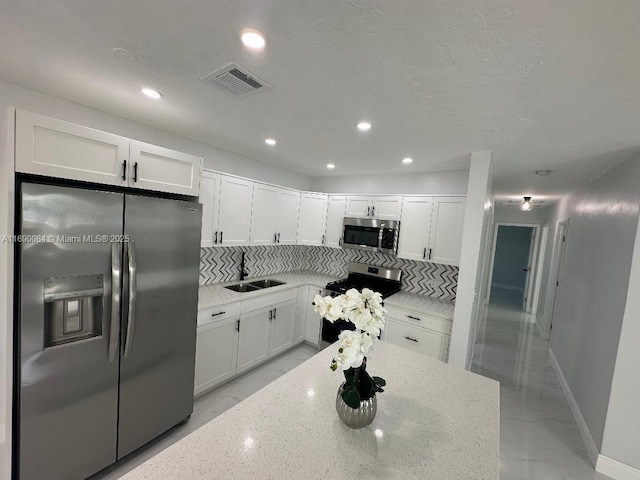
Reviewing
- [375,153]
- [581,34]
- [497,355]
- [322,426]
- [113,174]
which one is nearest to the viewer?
[581,34]

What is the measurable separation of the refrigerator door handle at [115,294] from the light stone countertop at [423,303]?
2490mm

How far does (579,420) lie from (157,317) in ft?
12.7

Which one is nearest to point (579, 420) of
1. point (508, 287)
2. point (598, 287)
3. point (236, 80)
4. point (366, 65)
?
point (598, 287)

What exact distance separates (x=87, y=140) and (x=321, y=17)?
149cm

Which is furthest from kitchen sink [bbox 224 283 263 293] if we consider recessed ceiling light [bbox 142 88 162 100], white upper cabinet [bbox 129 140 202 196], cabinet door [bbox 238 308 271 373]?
recessed ceiling light [bbox 142 88 162 100]

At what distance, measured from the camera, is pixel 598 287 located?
105 inches

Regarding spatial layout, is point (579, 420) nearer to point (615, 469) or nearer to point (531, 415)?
point (531, 415)

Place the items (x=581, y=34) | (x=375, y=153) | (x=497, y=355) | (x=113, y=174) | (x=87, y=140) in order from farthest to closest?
(x=497, y=355)
(x=375, y=153)
(x=113, y=174)
(x=87, y=140)
(x=581, y=34)

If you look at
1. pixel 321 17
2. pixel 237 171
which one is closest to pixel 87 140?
pixel 321 17

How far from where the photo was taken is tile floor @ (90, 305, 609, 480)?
2135mm

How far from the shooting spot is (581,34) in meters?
1.02

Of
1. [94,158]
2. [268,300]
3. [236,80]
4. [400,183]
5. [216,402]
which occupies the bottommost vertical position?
[216,402]

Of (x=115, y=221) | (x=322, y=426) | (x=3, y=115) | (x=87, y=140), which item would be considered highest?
(x=3, y=115)

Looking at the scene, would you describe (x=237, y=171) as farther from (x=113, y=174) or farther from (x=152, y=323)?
(x=152, y=323)
